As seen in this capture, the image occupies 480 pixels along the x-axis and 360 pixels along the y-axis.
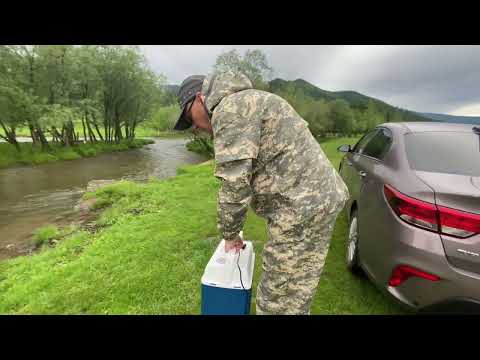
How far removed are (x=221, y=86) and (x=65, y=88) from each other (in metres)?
24.9

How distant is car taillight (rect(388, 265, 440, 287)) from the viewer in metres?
1.75

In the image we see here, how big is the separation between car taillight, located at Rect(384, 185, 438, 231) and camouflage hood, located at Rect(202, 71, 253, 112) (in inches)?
55.1

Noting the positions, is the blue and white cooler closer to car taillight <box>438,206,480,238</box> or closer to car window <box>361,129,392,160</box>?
car taillight <box>438,206,480,238</box>

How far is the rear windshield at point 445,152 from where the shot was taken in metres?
2.13

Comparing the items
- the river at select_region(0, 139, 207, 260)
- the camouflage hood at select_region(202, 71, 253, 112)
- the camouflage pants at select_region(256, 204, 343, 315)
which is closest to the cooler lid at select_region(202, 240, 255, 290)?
the camouflage pants at select_region(256, 204, 343, 315)

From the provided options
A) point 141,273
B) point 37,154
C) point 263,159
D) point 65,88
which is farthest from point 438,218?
point 65,88

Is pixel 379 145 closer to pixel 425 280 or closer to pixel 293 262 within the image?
pixel 425 280

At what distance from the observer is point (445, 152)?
235 cm

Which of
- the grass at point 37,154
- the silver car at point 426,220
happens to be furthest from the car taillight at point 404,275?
the grass at point 37,154

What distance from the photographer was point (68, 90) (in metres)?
21.5

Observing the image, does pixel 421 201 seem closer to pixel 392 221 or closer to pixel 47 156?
pixel 392 221

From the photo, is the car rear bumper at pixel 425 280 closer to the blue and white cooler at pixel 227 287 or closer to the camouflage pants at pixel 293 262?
the camouflage pants at pixel 293 262

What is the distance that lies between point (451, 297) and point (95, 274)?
3.60 m

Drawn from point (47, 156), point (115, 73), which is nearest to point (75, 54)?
point (115, 73)
